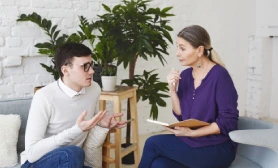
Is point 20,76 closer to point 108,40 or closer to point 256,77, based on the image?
point 108,40

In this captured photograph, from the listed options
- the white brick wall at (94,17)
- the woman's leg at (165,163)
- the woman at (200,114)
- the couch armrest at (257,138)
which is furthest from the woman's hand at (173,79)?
the white brick wall at (94,17)

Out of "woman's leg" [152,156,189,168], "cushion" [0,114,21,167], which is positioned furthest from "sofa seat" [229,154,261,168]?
"cushion" [0,114,21,167]

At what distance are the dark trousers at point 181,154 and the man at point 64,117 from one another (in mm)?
232

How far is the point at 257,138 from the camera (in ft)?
5.67

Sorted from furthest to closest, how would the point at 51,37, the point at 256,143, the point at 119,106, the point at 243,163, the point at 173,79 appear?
the point at 51,37
the point at 119,106
the point at 173,79
the point at 243,163
the point at 256,143

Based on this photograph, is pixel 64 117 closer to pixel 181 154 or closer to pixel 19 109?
pixel 19 109

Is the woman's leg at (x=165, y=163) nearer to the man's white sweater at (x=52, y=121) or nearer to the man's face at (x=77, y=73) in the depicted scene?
the man's white sweater at (x=52, y=121)

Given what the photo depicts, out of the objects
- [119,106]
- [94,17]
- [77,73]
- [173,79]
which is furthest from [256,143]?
[94,17]

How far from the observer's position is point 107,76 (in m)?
2.64

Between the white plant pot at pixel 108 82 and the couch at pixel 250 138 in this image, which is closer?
the couch at pixel 250 138

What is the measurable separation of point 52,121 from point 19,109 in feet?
1.39

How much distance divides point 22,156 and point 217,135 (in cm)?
101

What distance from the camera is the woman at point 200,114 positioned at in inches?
76.9

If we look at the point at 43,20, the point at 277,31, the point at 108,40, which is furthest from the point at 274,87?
the point at 43,20
